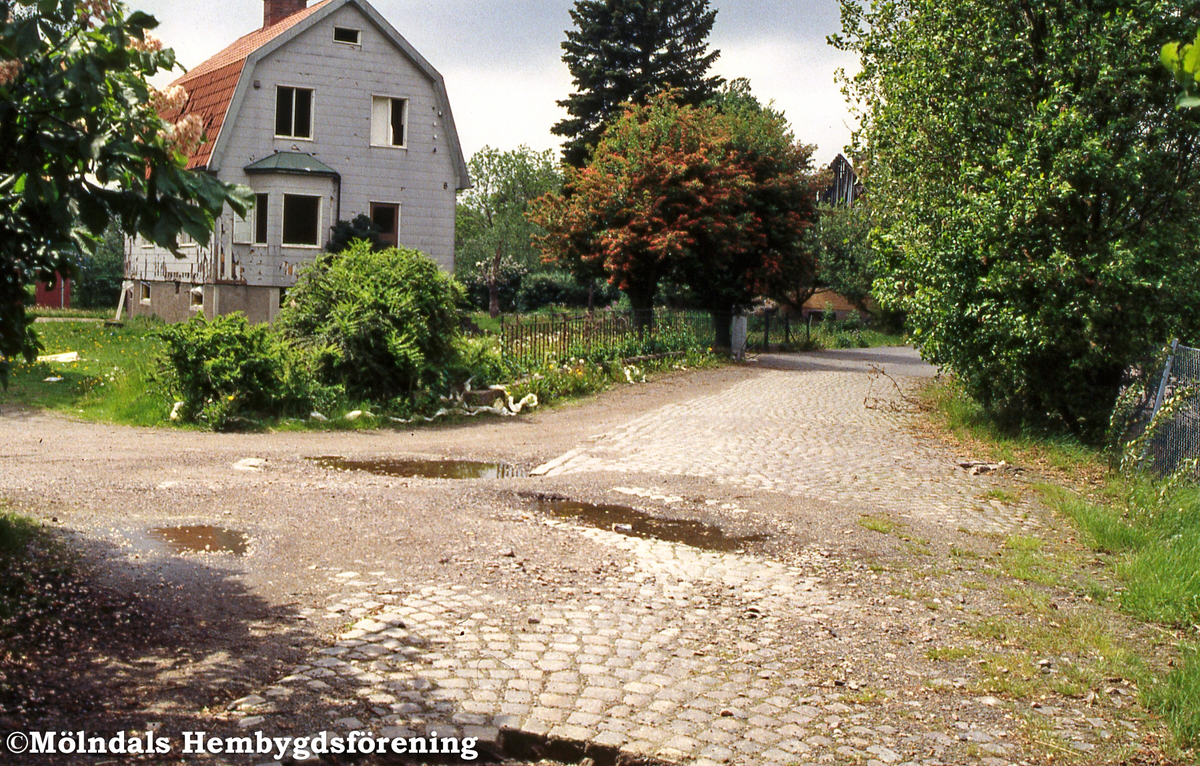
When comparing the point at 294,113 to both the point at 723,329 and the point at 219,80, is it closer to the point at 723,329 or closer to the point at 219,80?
the point at 219,80

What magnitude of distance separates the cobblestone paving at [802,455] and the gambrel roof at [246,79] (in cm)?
1517

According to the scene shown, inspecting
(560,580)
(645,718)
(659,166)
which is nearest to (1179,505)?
(560,580)

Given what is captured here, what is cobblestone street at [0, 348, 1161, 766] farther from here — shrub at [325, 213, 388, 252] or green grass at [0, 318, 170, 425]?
shrub at [325, 213, 388, 252]

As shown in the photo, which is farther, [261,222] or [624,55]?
[624,55]

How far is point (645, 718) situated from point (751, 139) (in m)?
27.0

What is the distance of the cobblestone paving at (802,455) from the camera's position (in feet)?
33.5

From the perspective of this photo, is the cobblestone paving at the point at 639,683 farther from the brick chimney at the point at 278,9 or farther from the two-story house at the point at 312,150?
the brick chimney at the point at 278,9

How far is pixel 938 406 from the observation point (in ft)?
59.4

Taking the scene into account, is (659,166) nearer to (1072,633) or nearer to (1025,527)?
(1025,527)

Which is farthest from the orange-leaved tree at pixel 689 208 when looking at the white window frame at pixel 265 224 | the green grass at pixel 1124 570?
the green grass at pixel 1124 570

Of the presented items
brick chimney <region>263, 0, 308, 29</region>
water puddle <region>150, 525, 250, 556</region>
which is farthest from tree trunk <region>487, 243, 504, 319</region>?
water puddle <region>150, 525, 250, 556</region>

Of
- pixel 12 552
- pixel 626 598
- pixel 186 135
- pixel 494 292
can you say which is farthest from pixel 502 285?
pixel 186 135

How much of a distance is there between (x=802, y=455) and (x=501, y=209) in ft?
189

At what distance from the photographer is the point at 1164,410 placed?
984 cm
